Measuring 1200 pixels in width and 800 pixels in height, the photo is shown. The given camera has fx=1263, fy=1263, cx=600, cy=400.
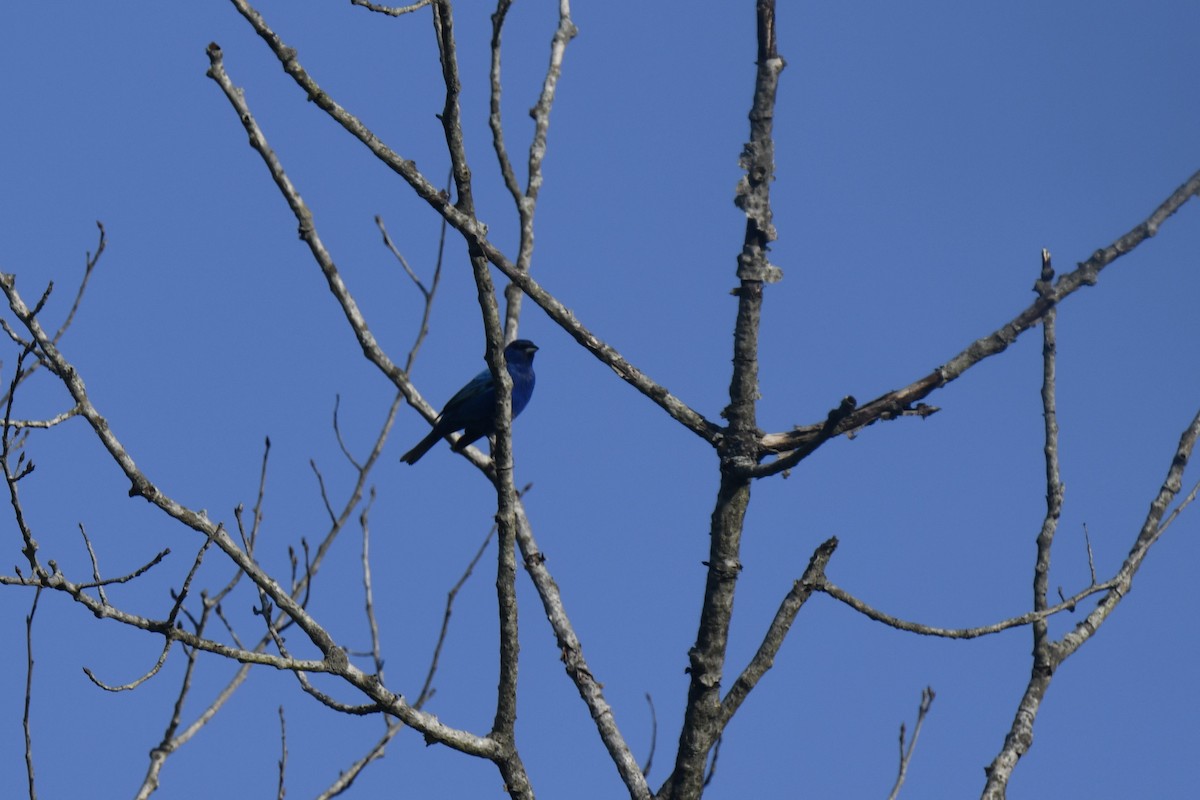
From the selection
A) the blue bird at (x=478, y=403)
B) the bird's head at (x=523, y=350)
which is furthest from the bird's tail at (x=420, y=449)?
the bird's head at (x=523, y=350)

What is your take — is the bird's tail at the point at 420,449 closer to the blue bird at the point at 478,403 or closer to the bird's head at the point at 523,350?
the blue bird at the point at 478,403

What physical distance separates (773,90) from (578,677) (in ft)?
8.70

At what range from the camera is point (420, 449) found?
414 inches

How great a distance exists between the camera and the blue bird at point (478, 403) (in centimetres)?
923

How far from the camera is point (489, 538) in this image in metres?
6.94

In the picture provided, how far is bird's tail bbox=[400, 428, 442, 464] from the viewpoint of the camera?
10.4 m

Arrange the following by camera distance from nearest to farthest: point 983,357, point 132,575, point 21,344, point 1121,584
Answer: point 132,575 → point 21,344 → point 983,357 → point 1121,584

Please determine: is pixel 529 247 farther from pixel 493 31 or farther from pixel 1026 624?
pixel 1026 624

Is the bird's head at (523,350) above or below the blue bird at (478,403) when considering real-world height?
above

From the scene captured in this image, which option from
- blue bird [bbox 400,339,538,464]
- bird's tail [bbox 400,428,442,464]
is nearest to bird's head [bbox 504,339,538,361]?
blue bird [bbox 400,339,538,464]

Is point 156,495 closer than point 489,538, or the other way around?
point 156,495

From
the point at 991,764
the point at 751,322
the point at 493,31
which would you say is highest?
the point at 493,31

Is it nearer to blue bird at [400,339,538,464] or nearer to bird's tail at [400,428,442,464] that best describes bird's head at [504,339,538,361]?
blue bird at [400,339,538,464]

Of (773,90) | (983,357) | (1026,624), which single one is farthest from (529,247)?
(1026,624)
